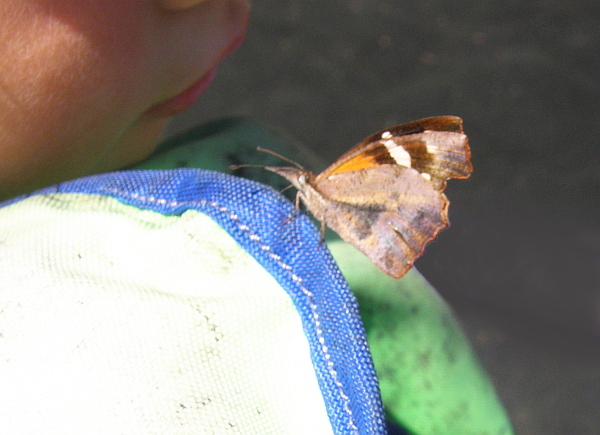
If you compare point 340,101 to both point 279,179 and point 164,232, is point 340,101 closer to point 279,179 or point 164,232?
point 279,179

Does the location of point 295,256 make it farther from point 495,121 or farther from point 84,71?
point 495,121

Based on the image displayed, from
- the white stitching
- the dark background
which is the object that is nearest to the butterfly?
the white stitching

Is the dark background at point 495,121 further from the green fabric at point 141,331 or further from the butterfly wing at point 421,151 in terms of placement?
the green fabric at point 141,331

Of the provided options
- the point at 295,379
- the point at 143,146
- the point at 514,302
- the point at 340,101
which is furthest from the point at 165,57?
the point at 340,101

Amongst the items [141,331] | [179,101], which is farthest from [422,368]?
[179,101]

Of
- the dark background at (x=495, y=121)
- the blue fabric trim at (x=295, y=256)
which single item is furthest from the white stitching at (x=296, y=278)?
the dark background at (x=495, y=121)
